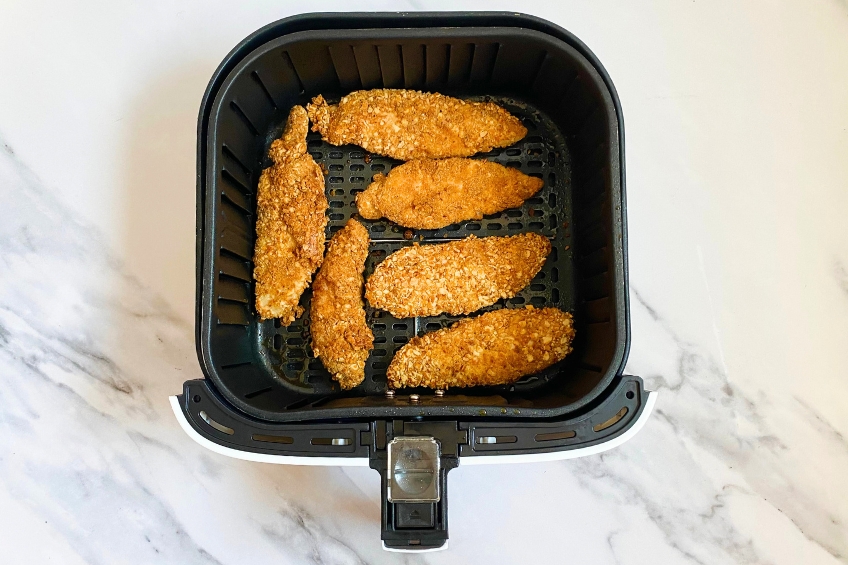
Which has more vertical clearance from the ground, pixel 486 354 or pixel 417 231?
pixel 417 231

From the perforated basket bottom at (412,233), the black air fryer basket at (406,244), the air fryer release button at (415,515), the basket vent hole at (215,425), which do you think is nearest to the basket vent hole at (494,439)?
the black air fryer basket at (406,244)

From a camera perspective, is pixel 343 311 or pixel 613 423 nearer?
pixel 613 423

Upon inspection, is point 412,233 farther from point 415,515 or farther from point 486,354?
point 415,515

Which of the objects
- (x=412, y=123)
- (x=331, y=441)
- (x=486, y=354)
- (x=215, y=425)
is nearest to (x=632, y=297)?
(x=486, y=354)

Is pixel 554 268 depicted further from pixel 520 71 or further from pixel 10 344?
pixel 10 344

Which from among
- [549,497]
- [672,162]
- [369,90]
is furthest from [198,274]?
[672,162]

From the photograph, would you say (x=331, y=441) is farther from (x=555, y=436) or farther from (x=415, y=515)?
(x=555, y=436)

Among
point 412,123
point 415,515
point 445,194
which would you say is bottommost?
point 415,515
